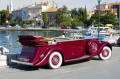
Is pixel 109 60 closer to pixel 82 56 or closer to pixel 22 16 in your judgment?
pixel 82 56

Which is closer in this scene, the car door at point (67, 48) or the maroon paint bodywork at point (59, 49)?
the maroon paint bodywork at point (59, 49)

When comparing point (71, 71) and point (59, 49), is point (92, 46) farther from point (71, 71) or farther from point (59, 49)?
point (71, 71)

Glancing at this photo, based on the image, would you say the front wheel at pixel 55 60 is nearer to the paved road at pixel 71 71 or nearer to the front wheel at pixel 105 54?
the paved road at pixel 71 71

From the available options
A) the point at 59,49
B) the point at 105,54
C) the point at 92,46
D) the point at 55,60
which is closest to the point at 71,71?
the point at 55,60

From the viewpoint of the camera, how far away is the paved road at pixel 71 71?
743cm

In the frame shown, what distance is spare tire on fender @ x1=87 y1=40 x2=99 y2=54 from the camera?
9766 mm

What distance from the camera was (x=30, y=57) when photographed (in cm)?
823

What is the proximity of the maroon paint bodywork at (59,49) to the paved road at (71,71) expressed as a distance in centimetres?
36

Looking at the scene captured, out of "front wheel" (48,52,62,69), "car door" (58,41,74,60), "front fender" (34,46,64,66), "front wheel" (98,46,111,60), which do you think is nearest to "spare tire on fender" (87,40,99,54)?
"front wheel" (98,46,111,60)

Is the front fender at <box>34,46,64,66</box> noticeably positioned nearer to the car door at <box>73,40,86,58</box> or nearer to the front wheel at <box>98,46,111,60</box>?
the car door at <box>73,40,86,58</box>

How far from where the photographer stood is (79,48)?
9484mm

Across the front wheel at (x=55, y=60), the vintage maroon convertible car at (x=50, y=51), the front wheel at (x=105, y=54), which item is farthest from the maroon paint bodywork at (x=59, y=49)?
the front wheel at (x=105, y=54)

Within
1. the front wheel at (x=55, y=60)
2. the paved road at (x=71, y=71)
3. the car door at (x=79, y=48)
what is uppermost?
the car door at (x=79, y=48)

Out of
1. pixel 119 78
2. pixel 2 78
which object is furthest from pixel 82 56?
pixel 2 78
